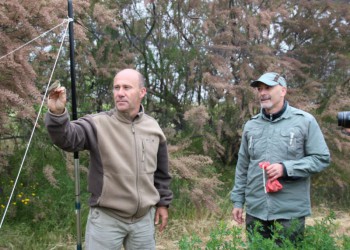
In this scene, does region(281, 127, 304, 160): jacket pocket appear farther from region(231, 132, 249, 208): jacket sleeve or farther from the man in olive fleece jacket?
the man in olive fleece jacket

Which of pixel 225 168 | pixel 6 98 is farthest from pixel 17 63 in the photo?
pixel 225 168

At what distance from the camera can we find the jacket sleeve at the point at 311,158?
2725 mm

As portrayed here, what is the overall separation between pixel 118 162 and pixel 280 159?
1097 mm

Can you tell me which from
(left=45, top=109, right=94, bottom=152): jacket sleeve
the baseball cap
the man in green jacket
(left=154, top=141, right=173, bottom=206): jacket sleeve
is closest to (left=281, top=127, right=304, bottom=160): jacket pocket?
the man in green jacket

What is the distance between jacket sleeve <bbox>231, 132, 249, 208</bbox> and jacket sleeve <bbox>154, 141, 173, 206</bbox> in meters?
0.53

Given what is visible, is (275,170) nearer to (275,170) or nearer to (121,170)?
(275,170)

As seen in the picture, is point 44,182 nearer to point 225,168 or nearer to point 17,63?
point 17,63

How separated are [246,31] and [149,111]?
1.80 m

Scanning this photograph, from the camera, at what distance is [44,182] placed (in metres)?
5.10

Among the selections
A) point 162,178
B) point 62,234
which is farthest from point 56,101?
point 62,234

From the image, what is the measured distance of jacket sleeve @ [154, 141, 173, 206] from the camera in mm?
2908

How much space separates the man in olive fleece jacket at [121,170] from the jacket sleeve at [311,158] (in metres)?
0.92

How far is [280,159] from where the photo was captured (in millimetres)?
2836

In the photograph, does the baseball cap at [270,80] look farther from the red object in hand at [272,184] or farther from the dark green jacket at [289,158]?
the red object in hand at [272,184]
